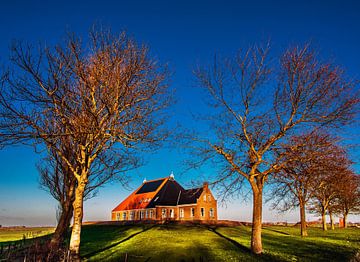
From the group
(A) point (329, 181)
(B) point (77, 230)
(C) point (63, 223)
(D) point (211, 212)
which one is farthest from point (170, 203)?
(B) point (77, 230)

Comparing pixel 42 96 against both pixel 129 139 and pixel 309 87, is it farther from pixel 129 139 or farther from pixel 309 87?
pixel 309 87

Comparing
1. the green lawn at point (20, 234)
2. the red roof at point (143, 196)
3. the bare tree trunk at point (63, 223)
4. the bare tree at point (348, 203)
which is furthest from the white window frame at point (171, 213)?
the bare tree trunk at point (63, 223)

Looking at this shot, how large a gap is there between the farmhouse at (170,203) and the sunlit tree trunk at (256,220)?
111 feet

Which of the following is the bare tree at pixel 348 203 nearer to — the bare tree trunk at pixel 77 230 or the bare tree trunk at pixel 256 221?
the bare tree trunk at pixel 256 221

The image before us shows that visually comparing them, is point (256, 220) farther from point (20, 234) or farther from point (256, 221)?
point (20, 234)

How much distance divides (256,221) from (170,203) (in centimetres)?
4214

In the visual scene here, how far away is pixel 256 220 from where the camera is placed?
672 inches

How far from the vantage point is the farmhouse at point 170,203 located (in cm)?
5516

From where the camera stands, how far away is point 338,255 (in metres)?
16.8

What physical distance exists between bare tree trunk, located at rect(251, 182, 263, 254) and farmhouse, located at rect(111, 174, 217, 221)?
33897mm

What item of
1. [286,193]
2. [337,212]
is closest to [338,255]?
[286,193]

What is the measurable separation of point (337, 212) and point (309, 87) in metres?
46.2

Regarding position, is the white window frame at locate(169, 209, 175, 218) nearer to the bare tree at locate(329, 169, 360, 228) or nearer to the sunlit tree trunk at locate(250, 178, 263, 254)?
the bare tree at locate(329, 169, 360, 228)

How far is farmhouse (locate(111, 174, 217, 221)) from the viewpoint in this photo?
55.2 metres
